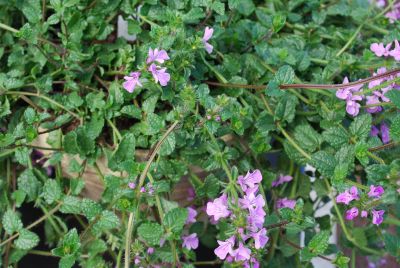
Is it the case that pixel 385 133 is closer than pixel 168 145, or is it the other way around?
pixel 168 145

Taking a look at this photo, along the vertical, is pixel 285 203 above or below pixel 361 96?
below

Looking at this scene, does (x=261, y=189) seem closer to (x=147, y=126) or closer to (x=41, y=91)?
(x=147, y=126)

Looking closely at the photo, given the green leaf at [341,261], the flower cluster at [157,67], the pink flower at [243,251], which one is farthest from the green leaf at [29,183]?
the green leaf at [341,261]

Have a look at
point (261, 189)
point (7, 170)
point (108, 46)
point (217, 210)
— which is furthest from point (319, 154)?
point (7, 170)

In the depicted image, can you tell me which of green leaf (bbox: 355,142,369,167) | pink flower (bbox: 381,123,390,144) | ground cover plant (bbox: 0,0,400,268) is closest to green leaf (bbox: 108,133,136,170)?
ground cover plant (bbox: 0,0,400,268)

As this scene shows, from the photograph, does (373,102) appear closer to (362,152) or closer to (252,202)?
(362,152)

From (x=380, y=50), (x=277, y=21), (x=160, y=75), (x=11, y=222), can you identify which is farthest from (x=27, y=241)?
(x=380, y=50)

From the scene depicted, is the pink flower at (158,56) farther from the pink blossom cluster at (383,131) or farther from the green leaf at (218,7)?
the pink blossom cluster at (383,131)

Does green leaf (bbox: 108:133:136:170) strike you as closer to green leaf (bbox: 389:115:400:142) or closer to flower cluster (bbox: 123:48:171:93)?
flower cluster (bbox: 123:48:171:93)
